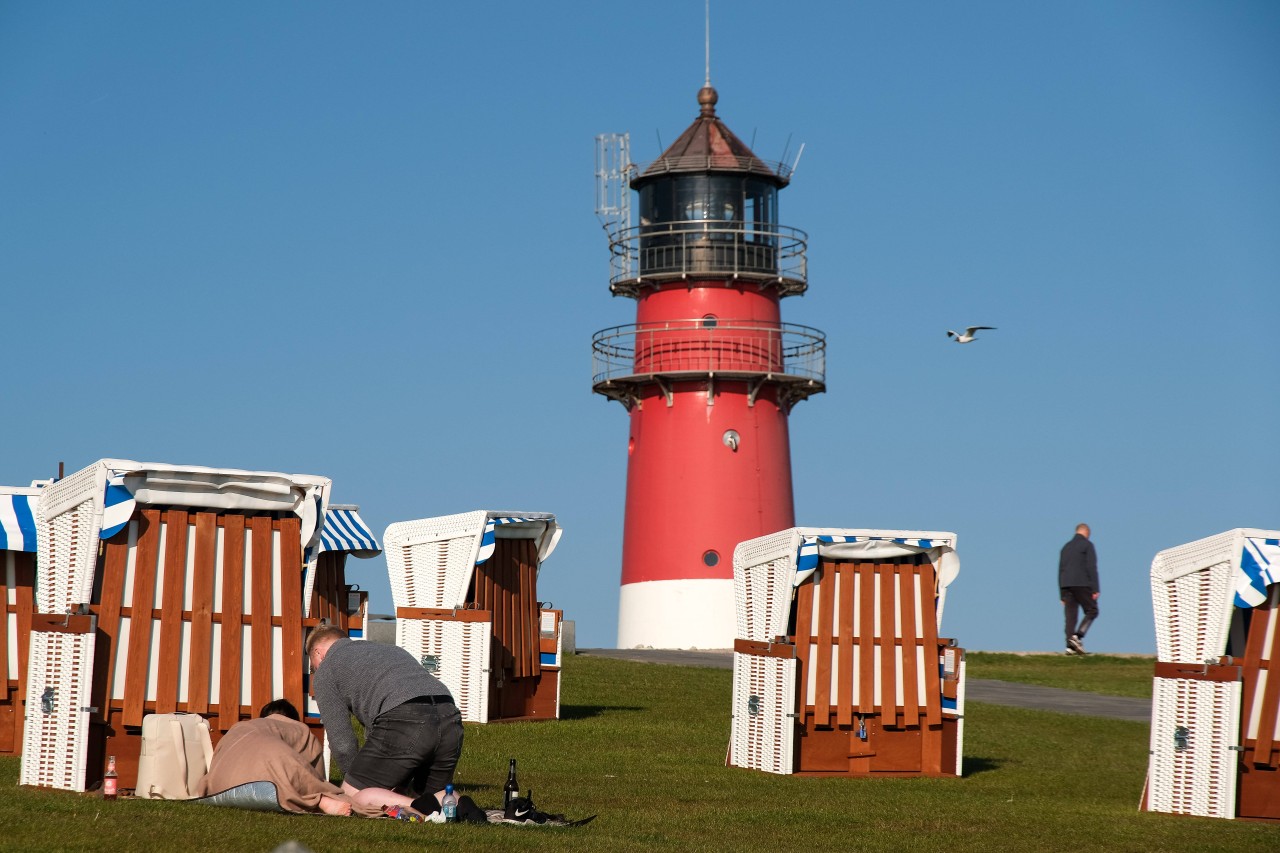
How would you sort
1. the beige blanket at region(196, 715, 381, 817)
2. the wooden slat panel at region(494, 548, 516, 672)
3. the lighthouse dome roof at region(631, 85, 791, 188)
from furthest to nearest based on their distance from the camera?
1. the lighthouse dome roof at region(631, 85, 791, 188)
2. the wooden slat panel at region(494, 548, 516, 672)
3. the beige blanket at region(196, 715, 381, 817)

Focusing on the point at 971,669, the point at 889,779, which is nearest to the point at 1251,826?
the point at 889,779

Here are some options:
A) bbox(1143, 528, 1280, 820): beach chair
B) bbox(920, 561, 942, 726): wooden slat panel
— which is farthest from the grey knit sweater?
bbox(920, 561, 942, 726): wooden slat panel

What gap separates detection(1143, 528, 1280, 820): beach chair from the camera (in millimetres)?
13461

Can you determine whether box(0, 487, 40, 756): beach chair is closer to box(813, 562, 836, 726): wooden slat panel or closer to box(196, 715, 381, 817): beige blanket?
box(196, 715, 381, 817): beige blanket

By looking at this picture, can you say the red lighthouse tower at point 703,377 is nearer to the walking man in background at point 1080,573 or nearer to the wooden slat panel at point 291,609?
the walking man in background at point 1080,573

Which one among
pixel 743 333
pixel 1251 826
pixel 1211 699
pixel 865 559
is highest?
pixel 743 333

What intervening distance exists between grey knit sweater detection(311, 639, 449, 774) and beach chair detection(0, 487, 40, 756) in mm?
4778

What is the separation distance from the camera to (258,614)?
12.6 m

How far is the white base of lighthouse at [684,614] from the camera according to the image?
36.5 metres

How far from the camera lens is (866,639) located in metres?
16.3

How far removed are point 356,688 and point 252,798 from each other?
0.93 metres

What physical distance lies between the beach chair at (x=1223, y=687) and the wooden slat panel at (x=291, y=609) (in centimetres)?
642

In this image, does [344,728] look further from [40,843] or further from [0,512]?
[0,512]

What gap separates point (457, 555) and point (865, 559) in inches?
228
